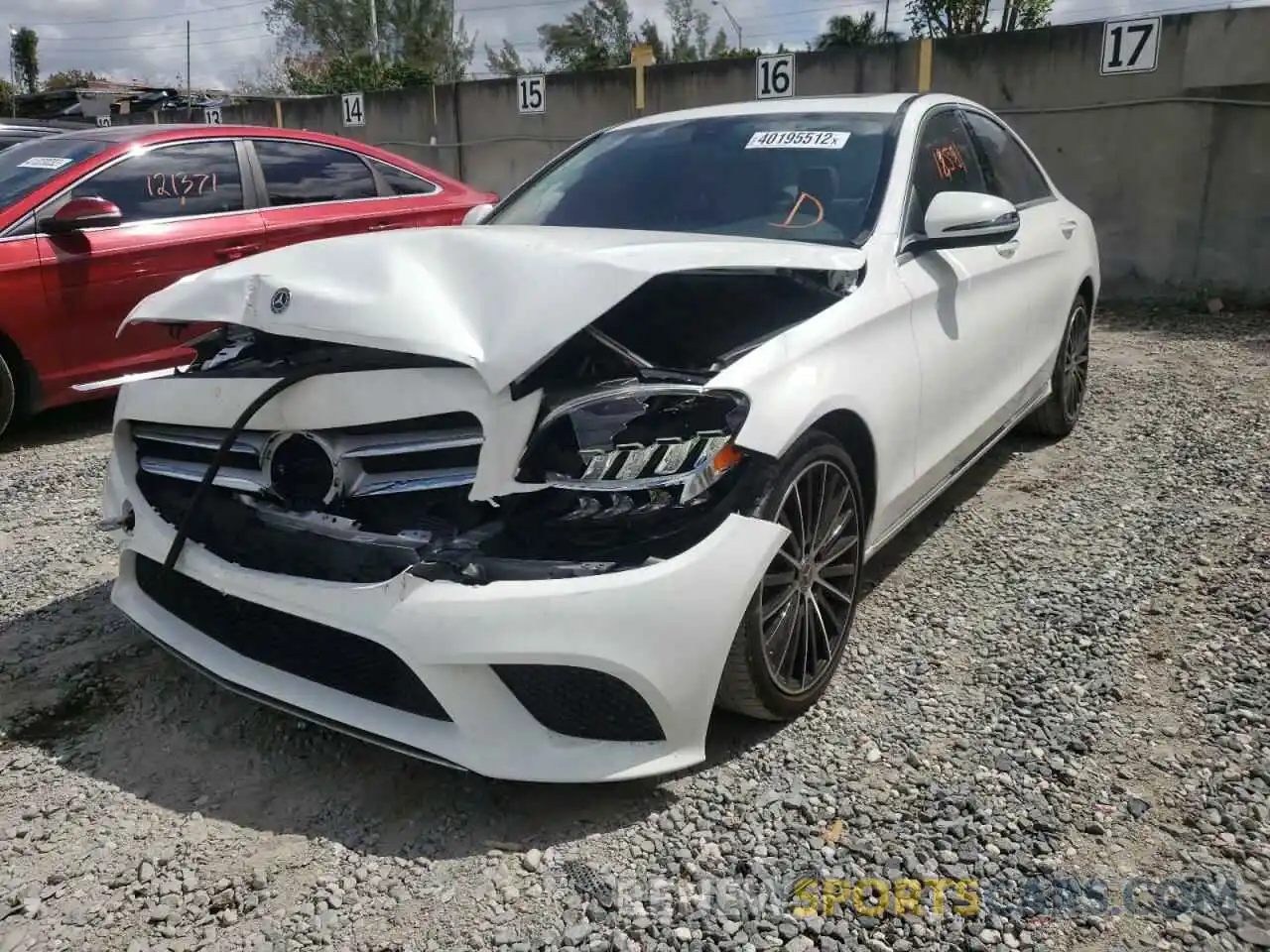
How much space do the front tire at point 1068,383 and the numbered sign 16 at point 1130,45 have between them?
5027 mm

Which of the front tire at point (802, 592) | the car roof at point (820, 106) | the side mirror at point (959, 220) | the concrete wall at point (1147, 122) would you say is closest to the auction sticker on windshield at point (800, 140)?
the car roof at point (820, 106)

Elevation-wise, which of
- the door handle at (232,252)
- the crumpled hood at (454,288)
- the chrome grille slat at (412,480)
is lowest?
the chrome grille slat at (412,480)

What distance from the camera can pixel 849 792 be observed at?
7.98 ft

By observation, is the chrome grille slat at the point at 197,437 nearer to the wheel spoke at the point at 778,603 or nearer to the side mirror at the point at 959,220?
the wheel spoke at the point at 778,603

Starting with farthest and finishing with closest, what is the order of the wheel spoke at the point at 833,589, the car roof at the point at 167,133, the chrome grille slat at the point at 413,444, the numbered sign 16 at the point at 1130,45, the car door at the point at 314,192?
the numbered sign 16 at the point at 1130,45 < the car door at the point at 314,192 < the car roof at the point at 167,133 < the wheel spoke at the point at 833,589 < the chrome grille slat at the point at 413,444

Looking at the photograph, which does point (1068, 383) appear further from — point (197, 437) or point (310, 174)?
point (310, 174)

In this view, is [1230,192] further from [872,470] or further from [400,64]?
[400,64]

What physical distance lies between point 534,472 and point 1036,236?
3059 millimetres

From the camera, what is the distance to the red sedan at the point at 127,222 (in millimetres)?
5070

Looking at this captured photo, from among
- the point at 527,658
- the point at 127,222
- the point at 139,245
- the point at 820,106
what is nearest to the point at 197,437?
the point at 527,658

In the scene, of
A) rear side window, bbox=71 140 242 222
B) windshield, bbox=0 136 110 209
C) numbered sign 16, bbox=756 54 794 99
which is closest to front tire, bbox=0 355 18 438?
windshield, bbox=0 136 110 209

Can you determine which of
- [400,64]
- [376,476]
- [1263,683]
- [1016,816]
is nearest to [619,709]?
[376,476]

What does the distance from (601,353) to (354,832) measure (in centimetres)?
123

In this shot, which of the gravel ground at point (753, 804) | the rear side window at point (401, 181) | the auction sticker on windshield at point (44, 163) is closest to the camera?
the gravel ground at point (753, 804)
